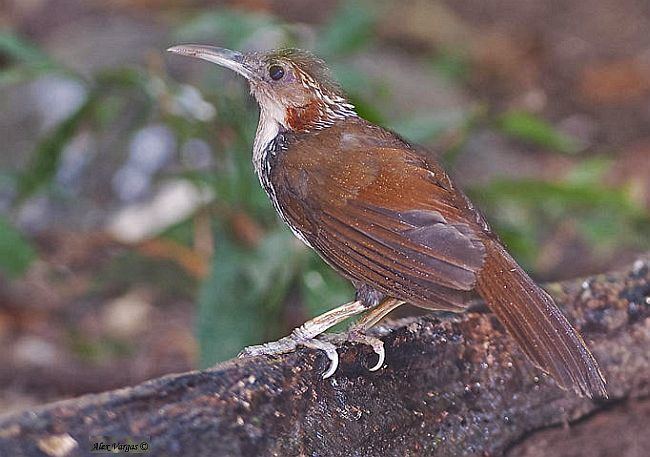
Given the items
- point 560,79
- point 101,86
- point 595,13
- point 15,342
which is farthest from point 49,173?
point 595,13

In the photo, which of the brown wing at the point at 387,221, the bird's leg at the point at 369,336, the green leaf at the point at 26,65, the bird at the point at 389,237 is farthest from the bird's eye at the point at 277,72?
the green leaf at the point at 26,65

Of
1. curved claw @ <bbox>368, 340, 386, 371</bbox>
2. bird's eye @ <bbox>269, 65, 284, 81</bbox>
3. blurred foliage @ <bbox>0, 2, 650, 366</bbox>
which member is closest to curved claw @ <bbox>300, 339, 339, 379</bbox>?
curved claw @ <bbox>368, 340, 386, 371</bbox>

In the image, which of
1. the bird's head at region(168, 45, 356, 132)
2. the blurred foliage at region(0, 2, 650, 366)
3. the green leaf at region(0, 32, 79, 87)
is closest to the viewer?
the bird's head at region(168, 45, 356, 132)

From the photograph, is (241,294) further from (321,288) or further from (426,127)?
(426,127)

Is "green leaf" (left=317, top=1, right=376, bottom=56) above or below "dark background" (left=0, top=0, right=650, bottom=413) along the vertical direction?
above

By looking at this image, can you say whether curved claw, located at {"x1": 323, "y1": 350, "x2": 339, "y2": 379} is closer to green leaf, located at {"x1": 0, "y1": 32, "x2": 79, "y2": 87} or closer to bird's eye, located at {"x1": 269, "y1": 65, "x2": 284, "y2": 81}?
bird's eye, located at {"x1": 269, "y1": 65, "x2": 284, "y2": 81}

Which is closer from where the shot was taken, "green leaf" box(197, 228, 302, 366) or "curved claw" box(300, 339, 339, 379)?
"curved claw" box(300, 339, 339, 379)
